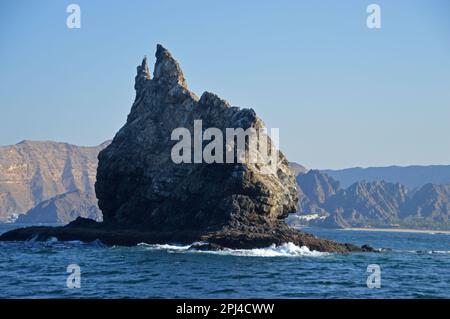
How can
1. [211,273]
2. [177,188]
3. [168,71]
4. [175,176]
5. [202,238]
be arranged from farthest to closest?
[168,71]
[175,176]
[177,188]
[202,238]
[211,273]

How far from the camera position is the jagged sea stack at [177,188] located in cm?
9762

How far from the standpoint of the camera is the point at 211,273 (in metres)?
63.3

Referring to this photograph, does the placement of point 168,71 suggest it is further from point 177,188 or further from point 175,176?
point 177,188

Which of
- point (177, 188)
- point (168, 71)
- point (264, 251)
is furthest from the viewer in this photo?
point (168, 71)

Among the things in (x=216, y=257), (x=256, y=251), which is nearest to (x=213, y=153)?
(x=256, y=251)

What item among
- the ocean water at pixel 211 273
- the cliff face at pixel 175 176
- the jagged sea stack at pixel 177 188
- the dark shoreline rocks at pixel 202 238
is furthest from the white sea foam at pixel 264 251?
the cliff face at pixel 175 176

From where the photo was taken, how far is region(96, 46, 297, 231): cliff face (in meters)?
99.7

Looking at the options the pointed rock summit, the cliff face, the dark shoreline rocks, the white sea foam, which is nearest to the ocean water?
the white sea foam

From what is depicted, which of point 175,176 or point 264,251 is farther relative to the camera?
point 175,176

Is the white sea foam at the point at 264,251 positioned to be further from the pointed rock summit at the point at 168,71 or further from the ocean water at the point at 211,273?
the pointed rock summit at the point at 168,71

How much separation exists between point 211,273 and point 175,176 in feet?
154

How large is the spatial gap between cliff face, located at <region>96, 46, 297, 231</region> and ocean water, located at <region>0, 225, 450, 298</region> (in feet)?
30.0

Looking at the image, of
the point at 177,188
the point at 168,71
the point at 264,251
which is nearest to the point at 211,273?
the point at 264,251

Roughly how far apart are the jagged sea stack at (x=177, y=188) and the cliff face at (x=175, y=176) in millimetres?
141
